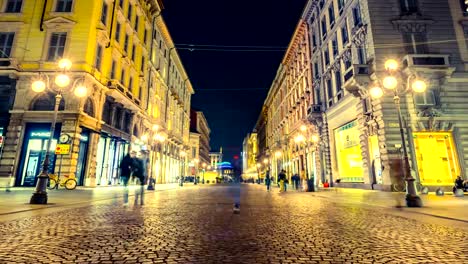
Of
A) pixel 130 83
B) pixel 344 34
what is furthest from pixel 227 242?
pixel 130 83

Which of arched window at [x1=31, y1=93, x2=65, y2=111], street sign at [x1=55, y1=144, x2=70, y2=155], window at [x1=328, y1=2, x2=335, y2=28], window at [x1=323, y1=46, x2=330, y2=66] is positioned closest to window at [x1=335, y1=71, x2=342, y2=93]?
window at [x1=323, y1=46, x2=330, y2=66]

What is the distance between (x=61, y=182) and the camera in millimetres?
18406

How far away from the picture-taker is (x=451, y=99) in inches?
758

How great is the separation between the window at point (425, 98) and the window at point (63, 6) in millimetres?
29067

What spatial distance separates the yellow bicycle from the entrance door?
2460 centimetres

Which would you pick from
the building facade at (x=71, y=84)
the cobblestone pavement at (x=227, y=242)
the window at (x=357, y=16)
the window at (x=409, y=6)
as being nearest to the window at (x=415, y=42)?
the window at (x=409, y=6)

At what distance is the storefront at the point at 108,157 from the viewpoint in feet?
76.4

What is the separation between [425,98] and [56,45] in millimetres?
29475

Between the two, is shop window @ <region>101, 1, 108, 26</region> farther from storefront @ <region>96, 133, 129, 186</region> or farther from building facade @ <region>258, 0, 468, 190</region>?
building facade @ <region>258, 0, 468, 190</region>

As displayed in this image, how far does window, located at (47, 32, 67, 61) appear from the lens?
68.6 feet

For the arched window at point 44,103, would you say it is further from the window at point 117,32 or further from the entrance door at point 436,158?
the entrance door at point 436,158

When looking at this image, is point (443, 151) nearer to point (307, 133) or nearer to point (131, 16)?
point (307, 133)

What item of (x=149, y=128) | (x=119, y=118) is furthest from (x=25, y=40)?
(x=149, y=128)

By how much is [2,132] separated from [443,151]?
33.7 metres
